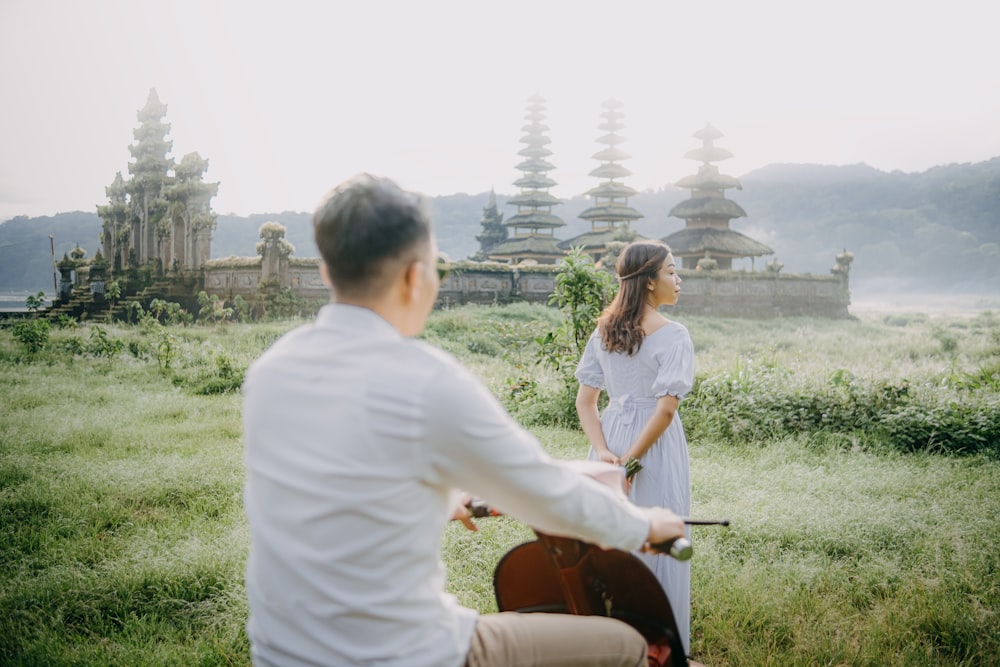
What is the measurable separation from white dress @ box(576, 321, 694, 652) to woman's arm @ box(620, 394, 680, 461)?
0.13 feet

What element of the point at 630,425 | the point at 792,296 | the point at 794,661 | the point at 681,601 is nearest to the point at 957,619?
the point at 794,661

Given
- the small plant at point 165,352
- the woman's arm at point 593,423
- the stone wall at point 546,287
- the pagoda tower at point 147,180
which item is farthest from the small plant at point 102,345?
the woman's arm at point 593,423

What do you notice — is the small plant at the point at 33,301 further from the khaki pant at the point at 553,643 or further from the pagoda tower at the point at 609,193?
the pagoda tower at the point at 609,193

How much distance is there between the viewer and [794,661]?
3113mm

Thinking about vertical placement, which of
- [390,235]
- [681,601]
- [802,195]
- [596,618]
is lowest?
[681,601]

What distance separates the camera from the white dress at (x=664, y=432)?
119 inches

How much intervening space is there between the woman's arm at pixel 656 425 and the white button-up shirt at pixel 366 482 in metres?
1.84

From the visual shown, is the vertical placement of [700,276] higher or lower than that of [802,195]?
lower

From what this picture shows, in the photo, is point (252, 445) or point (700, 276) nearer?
point (252, 445)

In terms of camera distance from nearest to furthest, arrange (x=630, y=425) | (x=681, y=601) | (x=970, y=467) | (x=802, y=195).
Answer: (x=681, y=601) < (x=630, y=425) < (x=970, y=467) < (x=802, y=195)

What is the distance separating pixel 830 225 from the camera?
6788 cm

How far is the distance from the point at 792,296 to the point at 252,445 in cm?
3069

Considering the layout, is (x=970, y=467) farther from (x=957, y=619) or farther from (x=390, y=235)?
(x=390, y=235)

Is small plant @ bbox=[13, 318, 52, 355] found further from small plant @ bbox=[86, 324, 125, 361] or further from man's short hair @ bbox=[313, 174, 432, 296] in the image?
Result: man's short hair @ bbox=[313, 174, 432, 296]
